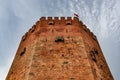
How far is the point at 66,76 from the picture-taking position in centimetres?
2061

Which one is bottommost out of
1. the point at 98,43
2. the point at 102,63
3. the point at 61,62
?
the point at 61,62

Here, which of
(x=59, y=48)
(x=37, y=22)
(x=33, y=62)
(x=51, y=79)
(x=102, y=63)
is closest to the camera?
(x=51, y=79)

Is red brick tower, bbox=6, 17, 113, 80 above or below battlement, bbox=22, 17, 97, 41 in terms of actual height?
below

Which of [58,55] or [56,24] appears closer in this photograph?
[58,55]

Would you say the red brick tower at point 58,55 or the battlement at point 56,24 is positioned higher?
the battlement at point 56,24

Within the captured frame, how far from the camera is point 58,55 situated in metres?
22.6

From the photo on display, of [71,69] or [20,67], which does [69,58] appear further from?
[20,67]

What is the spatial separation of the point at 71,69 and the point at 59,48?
2.89m

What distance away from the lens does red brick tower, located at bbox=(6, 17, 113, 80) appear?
20.9 metres

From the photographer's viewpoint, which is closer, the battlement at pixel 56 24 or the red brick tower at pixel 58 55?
the red brick tower at pixel 58 55

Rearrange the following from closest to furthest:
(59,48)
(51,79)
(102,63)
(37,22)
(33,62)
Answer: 1. (51,79)
2. (33,62)
3. (59,48)
4. (102,63)
5. (37,22)

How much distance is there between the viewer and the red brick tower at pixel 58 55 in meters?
20.9

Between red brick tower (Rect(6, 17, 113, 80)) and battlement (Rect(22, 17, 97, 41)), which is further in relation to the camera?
battlement (Rect(22, 17, 97, 41))

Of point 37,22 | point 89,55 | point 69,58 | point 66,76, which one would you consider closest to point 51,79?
point 66,76
